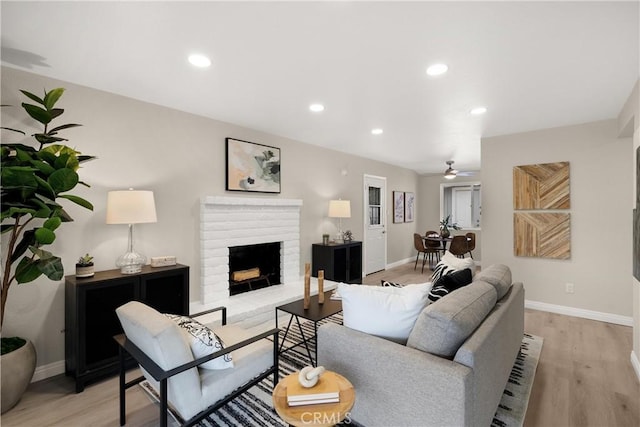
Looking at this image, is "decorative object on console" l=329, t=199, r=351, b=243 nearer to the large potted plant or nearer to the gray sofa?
the gray sofa

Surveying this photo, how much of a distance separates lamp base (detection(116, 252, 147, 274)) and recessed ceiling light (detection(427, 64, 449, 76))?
2883 mm

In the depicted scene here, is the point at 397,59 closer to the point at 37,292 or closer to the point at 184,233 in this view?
the point at 184,233

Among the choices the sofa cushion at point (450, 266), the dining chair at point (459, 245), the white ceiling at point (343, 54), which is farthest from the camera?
the dining chair at point (459, 245)

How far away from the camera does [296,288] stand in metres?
4.14

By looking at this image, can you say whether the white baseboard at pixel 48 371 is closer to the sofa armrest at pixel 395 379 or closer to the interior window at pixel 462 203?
the sofa armrest at pixel 395 379

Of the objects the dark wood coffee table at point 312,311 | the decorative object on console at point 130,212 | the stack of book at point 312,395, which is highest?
the decorative object on console at point 130,212

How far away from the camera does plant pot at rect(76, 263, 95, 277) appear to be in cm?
238

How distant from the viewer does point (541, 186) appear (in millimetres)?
3930

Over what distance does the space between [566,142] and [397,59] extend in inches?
120

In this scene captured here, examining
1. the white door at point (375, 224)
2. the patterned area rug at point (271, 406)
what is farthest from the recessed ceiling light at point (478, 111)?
the white door at point (375, 224)

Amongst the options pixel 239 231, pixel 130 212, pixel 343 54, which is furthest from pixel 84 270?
pixel 343 54

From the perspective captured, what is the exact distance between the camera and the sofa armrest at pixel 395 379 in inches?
51.6

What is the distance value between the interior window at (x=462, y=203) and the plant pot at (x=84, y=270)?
753cm

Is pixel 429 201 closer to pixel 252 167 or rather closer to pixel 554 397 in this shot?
pixel 252 167
